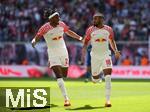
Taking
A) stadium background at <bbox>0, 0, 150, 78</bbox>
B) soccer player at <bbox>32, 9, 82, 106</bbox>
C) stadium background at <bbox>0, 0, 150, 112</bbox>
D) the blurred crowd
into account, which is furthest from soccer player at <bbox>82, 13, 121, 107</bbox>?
the blurred crowd

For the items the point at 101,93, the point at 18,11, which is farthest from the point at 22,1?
the point at 101,93

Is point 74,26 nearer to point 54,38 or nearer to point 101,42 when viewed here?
point 54,38

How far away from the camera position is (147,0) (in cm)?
3462

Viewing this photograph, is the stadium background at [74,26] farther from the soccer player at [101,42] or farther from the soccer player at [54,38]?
the soccer player at [101,42]

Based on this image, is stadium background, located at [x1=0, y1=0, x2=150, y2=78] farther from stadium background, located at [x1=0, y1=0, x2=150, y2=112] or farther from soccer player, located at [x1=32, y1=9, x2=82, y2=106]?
soccer player, located at [x1=32, y1=9, x2=82, y2=106]

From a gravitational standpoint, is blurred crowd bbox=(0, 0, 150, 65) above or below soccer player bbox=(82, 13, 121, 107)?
above

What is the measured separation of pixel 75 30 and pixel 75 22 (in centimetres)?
126

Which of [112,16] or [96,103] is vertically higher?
[112,16]

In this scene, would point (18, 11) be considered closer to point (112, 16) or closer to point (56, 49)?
point (112, 16)

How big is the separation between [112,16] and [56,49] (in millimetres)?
17916

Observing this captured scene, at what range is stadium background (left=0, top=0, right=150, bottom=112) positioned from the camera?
1200 inches

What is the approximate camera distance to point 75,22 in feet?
111

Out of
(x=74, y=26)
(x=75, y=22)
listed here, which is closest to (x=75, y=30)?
(x=74, y=26)

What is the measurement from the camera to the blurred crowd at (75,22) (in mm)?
30969
